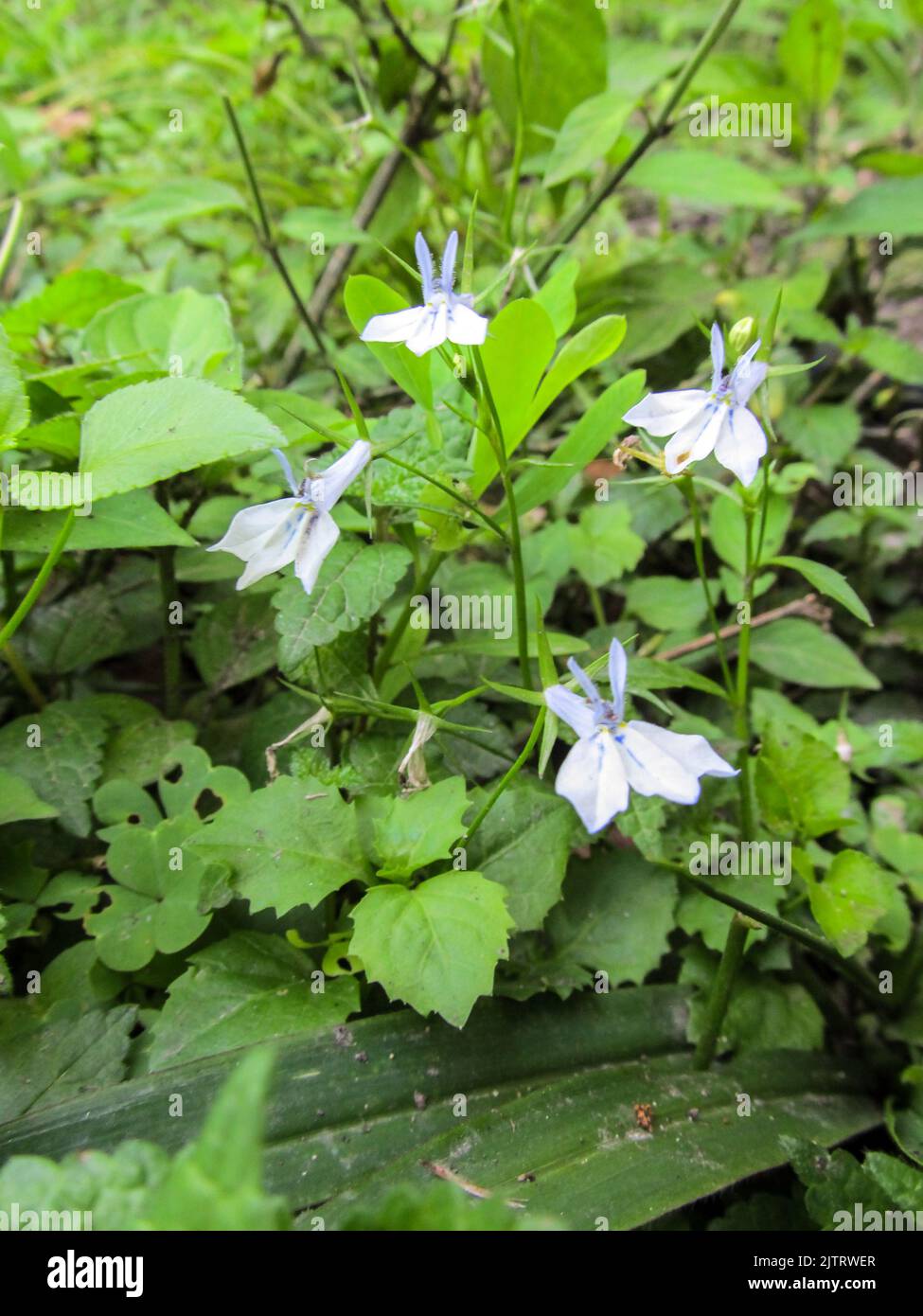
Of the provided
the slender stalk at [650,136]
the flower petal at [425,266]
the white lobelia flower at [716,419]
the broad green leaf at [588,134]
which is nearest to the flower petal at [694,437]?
the white lobelia flower at [716,419]

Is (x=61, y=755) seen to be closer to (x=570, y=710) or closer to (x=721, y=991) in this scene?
(x=570, y=710)

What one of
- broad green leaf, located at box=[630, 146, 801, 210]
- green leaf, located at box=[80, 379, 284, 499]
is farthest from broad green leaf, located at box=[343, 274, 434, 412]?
broad green leaf, located at box=[630, 146, 801, 210]

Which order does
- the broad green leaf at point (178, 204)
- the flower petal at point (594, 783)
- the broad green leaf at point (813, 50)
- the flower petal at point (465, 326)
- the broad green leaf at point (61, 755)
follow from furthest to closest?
1. the broad green leaf at point (813, 50)
2. the broad green leaf at point (178, 204)
3. the broad green leaf at point (61, 755)
4. the flower petal at point (465, 326)
5. the flower petal at point (594, 783)

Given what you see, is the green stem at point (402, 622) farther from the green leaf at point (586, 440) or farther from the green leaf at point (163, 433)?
the green leaf at point (163, 433)

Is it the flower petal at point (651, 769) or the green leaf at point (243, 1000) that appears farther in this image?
the green leaf at point (243, 1000)
